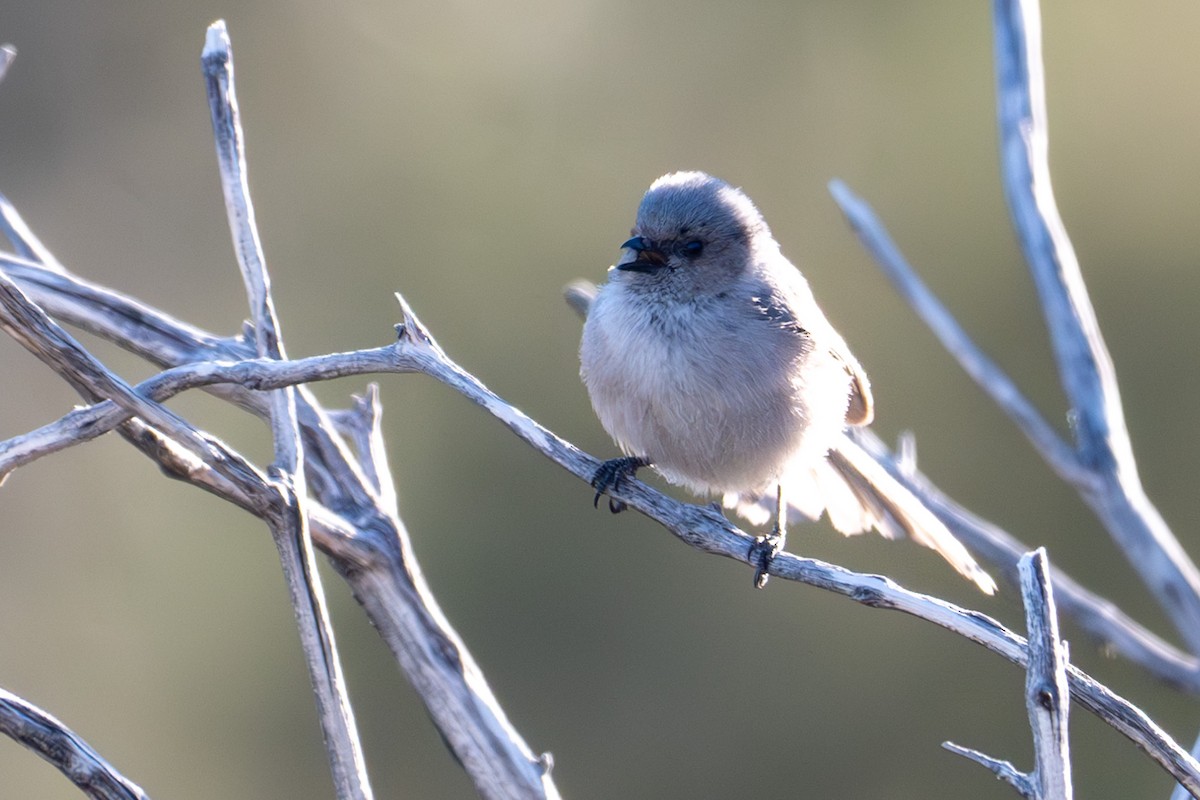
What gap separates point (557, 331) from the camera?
723 centimetres

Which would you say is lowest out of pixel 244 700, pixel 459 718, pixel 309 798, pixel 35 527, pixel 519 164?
pixel 459 718

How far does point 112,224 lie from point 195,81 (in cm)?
101

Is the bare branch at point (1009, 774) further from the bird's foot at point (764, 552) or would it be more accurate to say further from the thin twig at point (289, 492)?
the thin twig at point (289, 492)

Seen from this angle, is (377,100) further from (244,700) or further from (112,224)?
(244,700)

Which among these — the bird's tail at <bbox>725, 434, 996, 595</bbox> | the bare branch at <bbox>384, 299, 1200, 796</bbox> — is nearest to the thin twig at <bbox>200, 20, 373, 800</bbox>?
the bare branch at <bbox>384, 299, 1200, 796</bbox>

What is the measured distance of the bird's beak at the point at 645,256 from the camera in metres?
3.40

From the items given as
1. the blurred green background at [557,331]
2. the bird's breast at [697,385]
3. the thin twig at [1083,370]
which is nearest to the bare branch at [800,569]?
the bird's breast at [697,385]

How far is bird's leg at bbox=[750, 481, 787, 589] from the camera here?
2.55m

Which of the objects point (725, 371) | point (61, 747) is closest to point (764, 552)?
point (725, 371)

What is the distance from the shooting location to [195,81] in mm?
7648

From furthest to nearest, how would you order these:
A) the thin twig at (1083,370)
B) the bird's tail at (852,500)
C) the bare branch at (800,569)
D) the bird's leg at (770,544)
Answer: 1. the bird's tail at (852,500)
2. the thin twig at (1083,370)
3. the bird's leg at (770,544)
4. the bare branch at (800,569)

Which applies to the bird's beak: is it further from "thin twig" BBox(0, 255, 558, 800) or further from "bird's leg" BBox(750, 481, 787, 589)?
"thin twig" BBox(0, 255, 558, 800)

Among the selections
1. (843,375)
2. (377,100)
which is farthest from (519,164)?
(843,375)

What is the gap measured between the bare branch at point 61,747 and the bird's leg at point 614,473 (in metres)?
0.96
